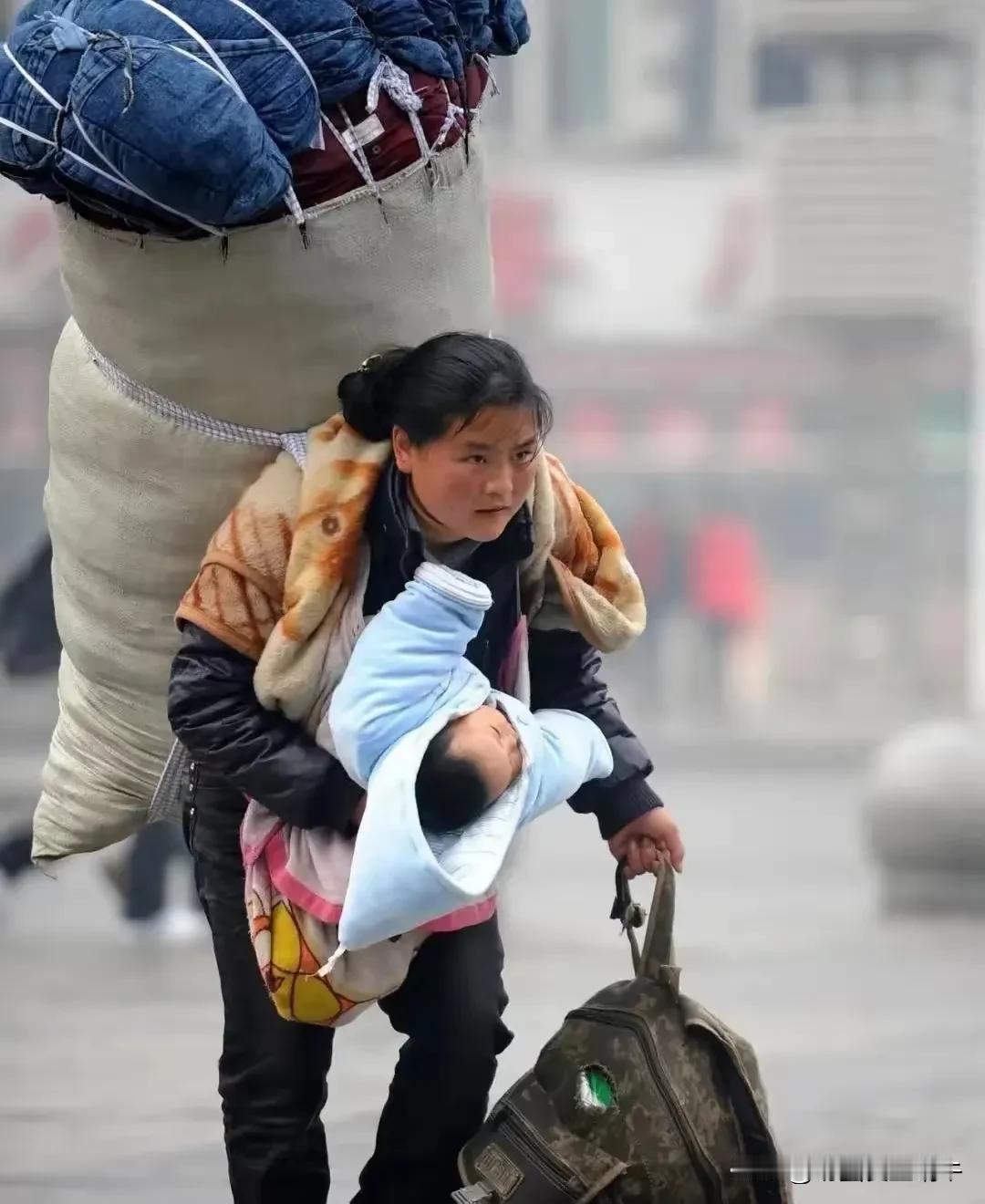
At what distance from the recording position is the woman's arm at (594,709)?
323cm

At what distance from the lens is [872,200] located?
928 inches

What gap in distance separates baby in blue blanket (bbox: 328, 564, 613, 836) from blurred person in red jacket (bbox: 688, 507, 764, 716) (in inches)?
650

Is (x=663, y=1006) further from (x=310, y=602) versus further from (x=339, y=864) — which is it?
(x=310, y=602)

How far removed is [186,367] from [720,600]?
16.4m

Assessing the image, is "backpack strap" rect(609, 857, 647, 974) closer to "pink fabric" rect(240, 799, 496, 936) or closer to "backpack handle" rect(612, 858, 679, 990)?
"backpack handle" rect(612, 858, 679, 990)

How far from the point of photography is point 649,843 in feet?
10.8

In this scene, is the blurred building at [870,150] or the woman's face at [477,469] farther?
the blurred building at [870,150]

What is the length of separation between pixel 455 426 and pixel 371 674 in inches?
12.2

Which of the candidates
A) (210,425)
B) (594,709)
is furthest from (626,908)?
(210,425)

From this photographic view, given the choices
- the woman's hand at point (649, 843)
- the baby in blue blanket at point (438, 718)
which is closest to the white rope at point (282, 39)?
the baby in blue blanket at point (438, 718)

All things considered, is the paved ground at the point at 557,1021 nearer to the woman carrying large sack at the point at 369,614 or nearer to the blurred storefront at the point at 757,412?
the woman carrying large sack at the point at 369,614

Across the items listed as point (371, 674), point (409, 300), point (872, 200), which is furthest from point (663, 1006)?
point (872, 200)

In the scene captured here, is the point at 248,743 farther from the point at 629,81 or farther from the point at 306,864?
the point at 629,81

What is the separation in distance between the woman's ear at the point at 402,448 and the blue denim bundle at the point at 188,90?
30 cm
